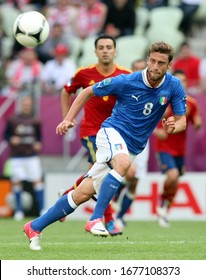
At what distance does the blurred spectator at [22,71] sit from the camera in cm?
1853

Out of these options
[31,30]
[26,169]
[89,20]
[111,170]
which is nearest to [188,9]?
[89,20]

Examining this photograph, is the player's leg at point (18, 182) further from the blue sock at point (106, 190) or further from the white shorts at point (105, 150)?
the blue sock at point (106, 190)

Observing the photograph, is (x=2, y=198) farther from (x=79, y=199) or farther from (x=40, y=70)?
(x=79, y=199)

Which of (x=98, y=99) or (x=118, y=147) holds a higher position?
(x=98, y=99)

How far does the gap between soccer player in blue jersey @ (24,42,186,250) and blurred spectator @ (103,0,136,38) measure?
1082 cm

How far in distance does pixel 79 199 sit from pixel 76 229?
4.92 m

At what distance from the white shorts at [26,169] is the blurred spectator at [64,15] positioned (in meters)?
3.94

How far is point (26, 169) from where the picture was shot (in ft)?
58.6

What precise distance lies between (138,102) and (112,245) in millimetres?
1588

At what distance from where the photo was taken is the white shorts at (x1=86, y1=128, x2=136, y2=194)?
31.9 ft

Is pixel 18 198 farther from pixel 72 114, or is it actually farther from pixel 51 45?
pixel 72 114

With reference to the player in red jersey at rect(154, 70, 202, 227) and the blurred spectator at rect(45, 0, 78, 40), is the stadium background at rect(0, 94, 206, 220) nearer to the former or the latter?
the player in red jersey at rect(154, 70, 202, 227)

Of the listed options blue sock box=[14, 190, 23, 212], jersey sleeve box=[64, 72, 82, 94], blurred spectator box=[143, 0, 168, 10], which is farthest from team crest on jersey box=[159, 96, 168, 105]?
blurred spectator box=[143, 0, 168, 10]
